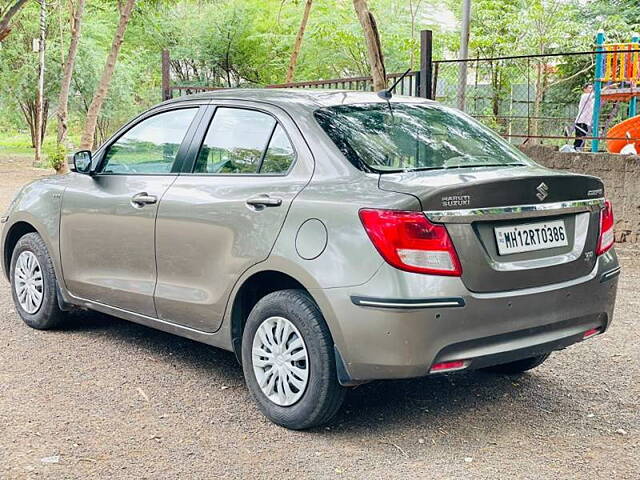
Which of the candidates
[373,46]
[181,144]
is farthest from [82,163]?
[373,46]

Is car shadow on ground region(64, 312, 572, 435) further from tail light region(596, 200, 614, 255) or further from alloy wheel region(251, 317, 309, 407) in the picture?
tail light region(596, 200, 614, 255)

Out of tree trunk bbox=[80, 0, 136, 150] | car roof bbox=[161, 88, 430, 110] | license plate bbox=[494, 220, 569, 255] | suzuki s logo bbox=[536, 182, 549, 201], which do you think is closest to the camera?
license plate bbox=[494, 220, 569, 255]

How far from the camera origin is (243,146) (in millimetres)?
5109

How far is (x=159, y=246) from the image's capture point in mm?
5344

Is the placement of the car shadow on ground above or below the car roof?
below

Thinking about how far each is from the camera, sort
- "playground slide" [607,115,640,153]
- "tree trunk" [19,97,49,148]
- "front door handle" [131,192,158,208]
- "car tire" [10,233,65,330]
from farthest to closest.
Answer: "tree trunk" [19,97,49,148]
"playground slide" [607,115,640,153]
"car tire" [10,233,65,330]
"front door handle" [131,192,158,208]

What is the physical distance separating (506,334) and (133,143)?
9.54 feet

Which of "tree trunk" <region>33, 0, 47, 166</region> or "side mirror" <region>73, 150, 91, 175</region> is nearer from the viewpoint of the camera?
"side mirror" <region>73, 150, 91, 175</region>

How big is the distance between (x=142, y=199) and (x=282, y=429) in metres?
1.75

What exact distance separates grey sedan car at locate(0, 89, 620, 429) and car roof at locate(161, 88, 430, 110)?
0.7 inches

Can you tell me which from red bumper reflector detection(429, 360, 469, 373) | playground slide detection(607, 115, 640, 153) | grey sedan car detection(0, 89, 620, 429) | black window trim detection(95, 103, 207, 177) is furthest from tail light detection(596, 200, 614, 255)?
playground slide detection(607, 115, 640, 153)

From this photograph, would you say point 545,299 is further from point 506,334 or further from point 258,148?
point 258,148

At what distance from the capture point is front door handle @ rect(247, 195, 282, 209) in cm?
465

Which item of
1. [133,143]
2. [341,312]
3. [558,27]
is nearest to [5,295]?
[133,143]
